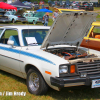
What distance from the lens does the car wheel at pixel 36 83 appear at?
13.8 feet

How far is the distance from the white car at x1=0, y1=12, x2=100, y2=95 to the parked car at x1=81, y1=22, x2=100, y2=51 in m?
2.05

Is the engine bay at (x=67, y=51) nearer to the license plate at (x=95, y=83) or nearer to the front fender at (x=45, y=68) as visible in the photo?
the front fender at (x=45, y=68)

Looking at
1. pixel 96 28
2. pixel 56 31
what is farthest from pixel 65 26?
pixel 96 28

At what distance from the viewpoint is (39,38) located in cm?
548

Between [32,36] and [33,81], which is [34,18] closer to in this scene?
[32,36]

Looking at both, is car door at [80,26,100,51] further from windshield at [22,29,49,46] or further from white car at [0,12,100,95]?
windshield at [22,29,49,46]

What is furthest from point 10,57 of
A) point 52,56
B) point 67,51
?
point 67,51

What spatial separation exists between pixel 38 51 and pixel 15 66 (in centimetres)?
81

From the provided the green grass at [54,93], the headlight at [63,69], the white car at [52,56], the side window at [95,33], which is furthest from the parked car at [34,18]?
the headlight at [63,69]

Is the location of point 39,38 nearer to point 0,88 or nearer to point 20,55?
point 20,55

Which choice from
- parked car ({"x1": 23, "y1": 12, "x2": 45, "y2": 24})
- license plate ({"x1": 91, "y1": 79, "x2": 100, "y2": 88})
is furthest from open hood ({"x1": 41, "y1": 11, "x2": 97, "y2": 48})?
parked car ({"x1": 23, "y1": 12, "x2": 45, "y2": 24})

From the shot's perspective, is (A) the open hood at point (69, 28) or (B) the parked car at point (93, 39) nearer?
(A) the open hood at point (69, 28)

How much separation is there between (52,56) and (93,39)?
144 inches

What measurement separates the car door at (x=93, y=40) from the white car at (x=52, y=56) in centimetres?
204
